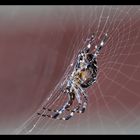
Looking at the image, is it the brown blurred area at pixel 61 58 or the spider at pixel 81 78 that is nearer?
the spider at pixel 81 78

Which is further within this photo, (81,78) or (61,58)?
(61,58)

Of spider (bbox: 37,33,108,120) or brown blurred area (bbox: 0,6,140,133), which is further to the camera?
brown blurred area (bbox: 0,6,140,133)

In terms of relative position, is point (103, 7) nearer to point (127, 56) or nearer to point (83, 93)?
point (127, 56)

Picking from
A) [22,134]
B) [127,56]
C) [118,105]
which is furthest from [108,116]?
[22,134]
